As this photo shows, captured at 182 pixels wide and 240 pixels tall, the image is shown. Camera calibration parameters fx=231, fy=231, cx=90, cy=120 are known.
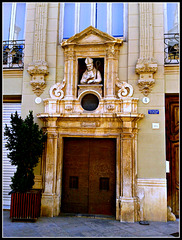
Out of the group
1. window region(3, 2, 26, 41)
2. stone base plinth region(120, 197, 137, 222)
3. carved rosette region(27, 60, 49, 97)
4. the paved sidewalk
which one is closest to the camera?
the paved sidewalk

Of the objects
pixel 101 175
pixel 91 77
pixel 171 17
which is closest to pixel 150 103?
pixel 91 77

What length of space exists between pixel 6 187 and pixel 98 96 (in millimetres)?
4224

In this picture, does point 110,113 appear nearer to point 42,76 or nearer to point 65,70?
point 65,70

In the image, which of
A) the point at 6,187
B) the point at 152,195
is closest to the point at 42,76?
the point at 6,187

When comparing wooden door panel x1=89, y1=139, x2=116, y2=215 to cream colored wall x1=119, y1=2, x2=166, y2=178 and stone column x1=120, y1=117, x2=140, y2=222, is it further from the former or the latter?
cream colored wall x1=119, y1=2, x2=166, y2=178

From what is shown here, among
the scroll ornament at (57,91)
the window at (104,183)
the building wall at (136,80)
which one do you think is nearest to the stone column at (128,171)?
the building wall at (136,80)

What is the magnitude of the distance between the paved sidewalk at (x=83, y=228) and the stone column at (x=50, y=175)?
293mm

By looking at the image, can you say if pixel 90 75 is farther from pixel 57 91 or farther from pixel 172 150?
pixel 172 150

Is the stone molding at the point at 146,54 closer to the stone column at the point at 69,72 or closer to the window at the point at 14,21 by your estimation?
the stone column at the point at 69,72

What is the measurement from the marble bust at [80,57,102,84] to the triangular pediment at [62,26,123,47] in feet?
1.99

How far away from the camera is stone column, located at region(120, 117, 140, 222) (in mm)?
6480

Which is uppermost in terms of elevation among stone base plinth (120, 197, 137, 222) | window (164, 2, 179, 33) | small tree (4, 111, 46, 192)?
window (164, 2, 179, 33)

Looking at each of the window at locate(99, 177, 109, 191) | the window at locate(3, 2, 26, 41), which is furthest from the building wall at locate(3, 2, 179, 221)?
the window at locate(99, 177, 109, 191)

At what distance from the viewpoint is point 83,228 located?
19.2 ft
